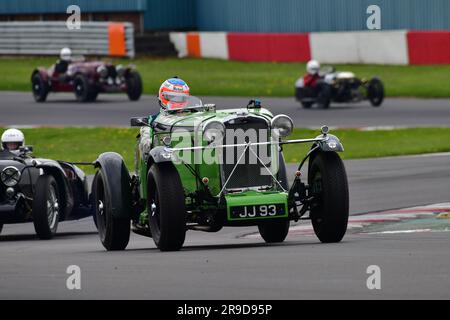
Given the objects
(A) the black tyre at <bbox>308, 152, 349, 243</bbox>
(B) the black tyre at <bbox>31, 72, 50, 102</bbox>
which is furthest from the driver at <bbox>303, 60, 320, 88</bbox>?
(A) the black tyre at <bbox>308, 152, 349, 243</bbox>

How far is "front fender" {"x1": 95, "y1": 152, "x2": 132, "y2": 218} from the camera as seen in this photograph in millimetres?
11883

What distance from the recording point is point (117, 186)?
469 inches

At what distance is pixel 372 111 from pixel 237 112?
19770 mm

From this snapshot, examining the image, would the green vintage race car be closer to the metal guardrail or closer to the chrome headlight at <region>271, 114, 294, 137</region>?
the chrome headlight at <region>271, 114, 294, 137</region>

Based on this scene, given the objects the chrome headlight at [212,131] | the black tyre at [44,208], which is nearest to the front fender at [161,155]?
the chrome headlight at [212,131]

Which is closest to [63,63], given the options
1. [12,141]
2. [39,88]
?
[39,88]

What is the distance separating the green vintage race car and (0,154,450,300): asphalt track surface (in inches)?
9.9

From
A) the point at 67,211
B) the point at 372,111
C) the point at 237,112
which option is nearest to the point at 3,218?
the point at 67,211

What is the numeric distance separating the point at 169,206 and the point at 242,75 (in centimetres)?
2839

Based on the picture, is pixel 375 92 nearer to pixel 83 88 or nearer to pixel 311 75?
pixel 311 75

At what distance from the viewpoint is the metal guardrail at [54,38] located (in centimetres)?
4275

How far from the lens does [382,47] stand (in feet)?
128

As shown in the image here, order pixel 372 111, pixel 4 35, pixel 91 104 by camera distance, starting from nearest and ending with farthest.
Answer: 1. pixel 372 111
2. pixel 91 104
3. pixel 4 35
